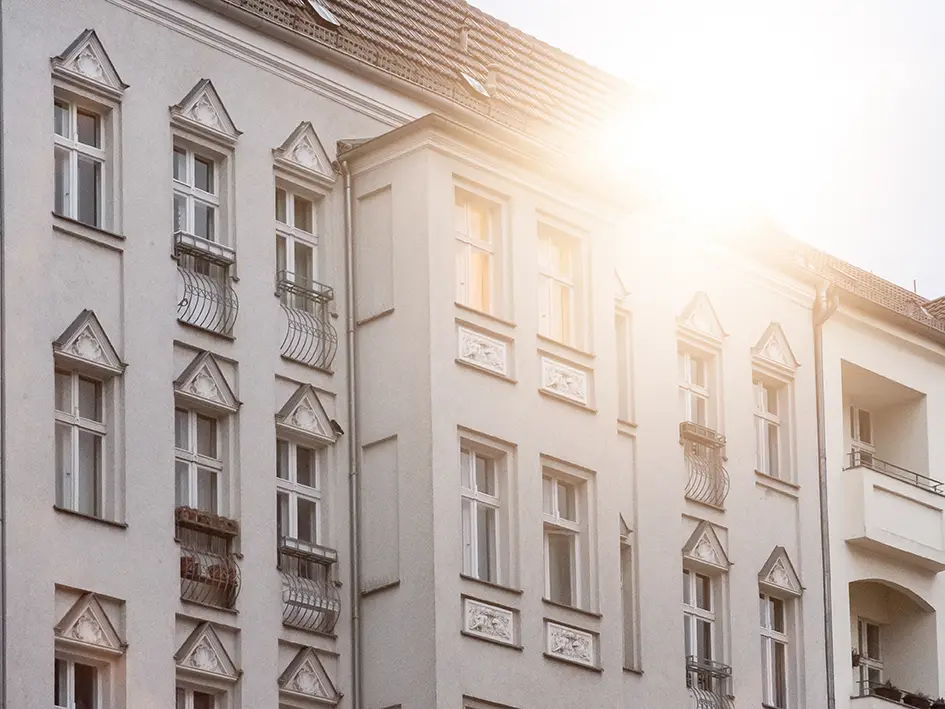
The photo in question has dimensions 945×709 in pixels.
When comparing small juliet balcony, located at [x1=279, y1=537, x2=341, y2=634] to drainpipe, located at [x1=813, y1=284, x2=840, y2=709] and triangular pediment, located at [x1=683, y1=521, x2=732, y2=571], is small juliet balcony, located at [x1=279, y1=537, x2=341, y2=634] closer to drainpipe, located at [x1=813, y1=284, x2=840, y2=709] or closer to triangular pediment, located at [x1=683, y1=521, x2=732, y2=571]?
triangular pediment, located at [x1=683, y1=521, x2=732, y2=571]

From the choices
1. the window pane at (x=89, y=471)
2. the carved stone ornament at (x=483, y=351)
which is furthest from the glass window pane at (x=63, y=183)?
the carved stone ornament at (x=483, y=351)

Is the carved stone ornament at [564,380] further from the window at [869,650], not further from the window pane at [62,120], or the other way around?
the window at [869,650]

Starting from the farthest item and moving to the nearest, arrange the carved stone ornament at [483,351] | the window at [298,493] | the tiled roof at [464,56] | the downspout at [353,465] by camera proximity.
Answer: the tiled roof at [464,56] < the carved stone ornament at [483,351] < the window at [298,493] < the downspout at [353,465]

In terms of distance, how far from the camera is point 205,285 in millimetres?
26297

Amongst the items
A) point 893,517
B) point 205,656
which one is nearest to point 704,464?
point 893,517

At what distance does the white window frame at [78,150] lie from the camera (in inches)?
996

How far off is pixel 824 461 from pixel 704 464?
315 centimetres

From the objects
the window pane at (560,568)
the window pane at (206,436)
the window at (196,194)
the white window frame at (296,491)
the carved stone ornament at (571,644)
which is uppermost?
the window at (196,194)

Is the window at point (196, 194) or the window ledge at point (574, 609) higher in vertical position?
the window at point (196, 194)

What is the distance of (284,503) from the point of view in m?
26.8

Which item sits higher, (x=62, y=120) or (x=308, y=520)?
(x=62, y=120)

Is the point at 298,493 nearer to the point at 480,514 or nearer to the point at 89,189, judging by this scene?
the point at 480,514

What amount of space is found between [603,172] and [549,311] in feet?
9.89

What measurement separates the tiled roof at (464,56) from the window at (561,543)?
514cm
